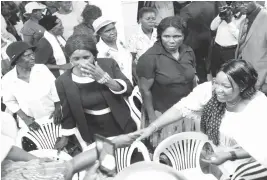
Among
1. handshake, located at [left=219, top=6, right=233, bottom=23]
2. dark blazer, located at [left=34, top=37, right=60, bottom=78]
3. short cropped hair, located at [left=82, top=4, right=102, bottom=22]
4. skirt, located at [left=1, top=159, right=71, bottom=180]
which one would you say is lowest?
skirt, located at [left=1, top=159, right=71, bottom=180]

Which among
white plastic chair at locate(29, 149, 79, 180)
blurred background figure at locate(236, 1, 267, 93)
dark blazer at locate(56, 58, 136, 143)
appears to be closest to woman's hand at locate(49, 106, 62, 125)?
dark blazer at locate(56, 58, 136, 143)

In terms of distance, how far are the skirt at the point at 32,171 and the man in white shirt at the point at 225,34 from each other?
2795mm

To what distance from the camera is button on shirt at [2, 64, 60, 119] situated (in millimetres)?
2539

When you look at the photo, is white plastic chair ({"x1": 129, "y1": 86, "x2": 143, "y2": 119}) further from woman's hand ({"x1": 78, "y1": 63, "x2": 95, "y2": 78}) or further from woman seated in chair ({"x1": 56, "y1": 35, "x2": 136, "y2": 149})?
woman's hand ({"x1": 78, "y1": 63, "x2": 95, "y2": 78})

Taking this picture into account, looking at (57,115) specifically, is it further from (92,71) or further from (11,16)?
(11,16)

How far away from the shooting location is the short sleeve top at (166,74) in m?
2.40

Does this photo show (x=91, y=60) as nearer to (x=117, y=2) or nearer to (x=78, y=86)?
(x=78, y=86)

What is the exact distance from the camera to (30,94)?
2547mm

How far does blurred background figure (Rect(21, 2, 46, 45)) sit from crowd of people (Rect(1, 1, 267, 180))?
12 mm

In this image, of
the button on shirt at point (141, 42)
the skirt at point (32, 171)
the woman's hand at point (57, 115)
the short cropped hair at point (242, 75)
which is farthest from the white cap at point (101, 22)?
the skirt at point (32, 171)

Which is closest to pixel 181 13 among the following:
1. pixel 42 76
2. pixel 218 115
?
pixel 42 76

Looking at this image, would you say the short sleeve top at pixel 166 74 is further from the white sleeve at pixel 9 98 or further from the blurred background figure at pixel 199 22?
the blurred background figure at pixel 199 22

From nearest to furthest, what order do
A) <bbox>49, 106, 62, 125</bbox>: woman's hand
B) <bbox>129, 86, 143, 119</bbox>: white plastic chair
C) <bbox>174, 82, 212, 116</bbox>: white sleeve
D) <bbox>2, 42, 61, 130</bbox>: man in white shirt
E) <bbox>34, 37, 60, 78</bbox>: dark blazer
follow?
<bbox>174, 82, 212, 116</bbox>: white sleeve
<bbox>49, 106, 62, 125</bbox>: woman's hand
<bbox>2, 42, 61, 130</bbox>: man in white shirt
<bbox>129, 86, 143, 119</bbox>: white plastic chair
<bbox>34, 37, 60, 78</bbox>: dark blazer

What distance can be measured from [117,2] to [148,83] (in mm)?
1800
